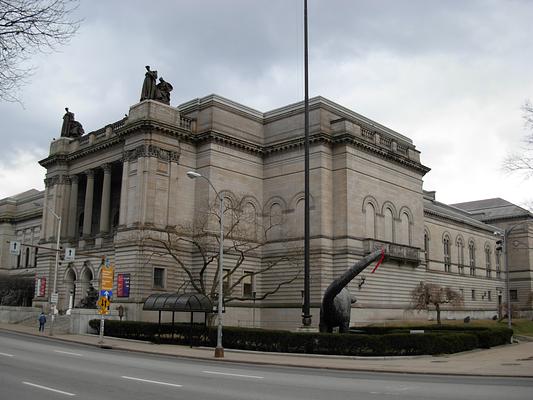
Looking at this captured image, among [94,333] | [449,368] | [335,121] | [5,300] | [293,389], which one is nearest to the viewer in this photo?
[293,389]

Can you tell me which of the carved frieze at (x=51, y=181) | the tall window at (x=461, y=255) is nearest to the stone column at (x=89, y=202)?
the carved frieze at (x=51, y=181)

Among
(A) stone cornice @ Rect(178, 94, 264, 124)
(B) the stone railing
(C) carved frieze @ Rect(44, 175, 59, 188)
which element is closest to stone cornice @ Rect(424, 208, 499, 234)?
(B) the stone railing

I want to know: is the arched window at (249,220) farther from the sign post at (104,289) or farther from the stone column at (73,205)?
the stone column at (73,205)

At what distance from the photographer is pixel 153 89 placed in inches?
2192

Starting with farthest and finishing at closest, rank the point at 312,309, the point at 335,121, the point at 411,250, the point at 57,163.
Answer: the point at 57,163 → the point at 411,250 → the point at 335,121 → the point at 312,309

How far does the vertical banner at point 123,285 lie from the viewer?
50631mm

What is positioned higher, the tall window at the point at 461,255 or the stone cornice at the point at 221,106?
the stone cornice at the point at 221,106

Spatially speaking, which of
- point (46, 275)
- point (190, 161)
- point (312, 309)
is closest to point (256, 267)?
point (312, 309)

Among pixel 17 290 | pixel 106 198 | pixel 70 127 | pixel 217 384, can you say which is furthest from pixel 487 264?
pixel 217 384

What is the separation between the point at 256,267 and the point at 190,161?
1242 centimetres

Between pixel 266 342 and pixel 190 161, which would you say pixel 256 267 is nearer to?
pixel 190 161

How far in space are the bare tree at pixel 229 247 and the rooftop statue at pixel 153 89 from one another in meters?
12.0

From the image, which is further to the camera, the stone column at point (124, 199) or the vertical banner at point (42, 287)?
the vertical banner at point (42, 287)

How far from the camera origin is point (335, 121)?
56875 mm
